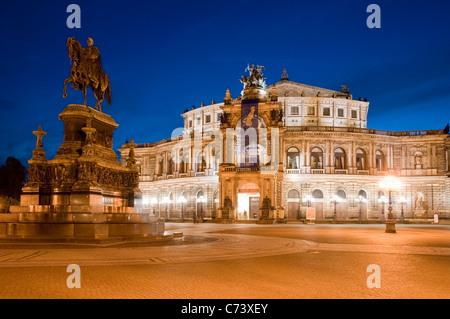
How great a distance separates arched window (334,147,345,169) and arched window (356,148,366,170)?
2.44 m

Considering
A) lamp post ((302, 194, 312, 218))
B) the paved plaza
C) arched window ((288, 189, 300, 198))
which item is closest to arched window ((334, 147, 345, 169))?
lamp post ((302, 194, 312, 218))

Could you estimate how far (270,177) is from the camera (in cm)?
5819

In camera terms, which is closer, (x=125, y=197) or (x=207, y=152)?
(x=125, y=197)

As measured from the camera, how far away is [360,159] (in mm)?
68500

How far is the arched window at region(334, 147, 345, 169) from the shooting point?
67.2 m

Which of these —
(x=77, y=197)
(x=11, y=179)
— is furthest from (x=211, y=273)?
(x=11, y=179)

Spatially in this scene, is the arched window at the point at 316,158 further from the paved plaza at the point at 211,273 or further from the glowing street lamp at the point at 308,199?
the paved plaza at the point at 211,273

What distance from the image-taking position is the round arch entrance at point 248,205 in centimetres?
6059

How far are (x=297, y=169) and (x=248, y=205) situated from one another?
369 inches

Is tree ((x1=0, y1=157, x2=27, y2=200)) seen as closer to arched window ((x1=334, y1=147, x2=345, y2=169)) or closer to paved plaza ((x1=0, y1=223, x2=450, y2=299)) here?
arched window ((x1=334, y1=147, x2=345, y2=169))

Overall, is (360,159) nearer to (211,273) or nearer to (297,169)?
(297,169)

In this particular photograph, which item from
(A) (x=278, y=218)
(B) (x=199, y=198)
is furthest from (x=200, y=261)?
(B) (x=199, y=198)
